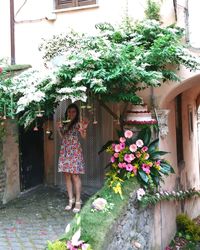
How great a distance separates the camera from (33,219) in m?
5.93

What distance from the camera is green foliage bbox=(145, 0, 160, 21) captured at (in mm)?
6332

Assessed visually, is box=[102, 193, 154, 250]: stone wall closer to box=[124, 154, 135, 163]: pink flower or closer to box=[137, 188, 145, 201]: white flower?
box=[137, 188, 145, 201]: white flower

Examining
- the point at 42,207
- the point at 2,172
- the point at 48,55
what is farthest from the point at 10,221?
the point at 48,55

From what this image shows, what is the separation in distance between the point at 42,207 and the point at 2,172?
102cm

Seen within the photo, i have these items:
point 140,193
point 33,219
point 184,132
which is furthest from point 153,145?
point 184,132

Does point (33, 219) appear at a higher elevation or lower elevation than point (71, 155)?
lower

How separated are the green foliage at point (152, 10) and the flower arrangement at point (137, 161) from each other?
192 cm

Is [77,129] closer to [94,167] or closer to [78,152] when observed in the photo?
[78,152]

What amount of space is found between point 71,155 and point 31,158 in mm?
1877

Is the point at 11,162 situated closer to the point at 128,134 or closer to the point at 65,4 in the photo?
the point at 128,134

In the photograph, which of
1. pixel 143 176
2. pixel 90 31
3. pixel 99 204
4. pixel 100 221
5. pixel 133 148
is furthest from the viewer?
pixel 90 31

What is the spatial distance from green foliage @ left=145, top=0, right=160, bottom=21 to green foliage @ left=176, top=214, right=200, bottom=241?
4.12 meters

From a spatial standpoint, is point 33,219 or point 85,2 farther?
point 85,2

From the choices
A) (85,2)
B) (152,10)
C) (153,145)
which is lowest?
(153,145)
